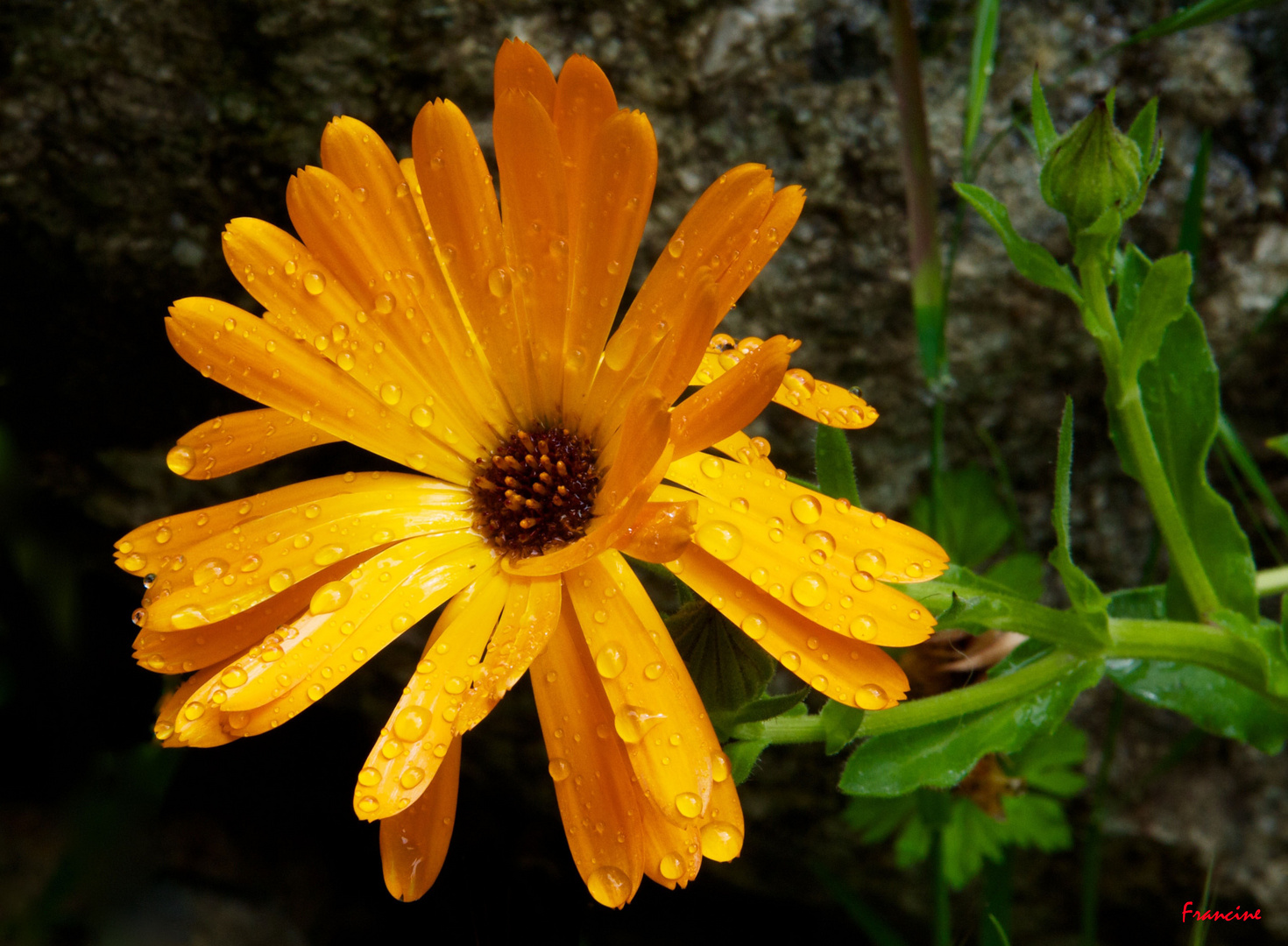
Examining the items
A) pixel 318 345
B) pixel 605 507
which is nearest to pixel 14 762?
pixel 318 345

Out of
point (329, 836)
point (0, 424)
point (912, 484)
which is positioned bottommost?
point (329, 836)

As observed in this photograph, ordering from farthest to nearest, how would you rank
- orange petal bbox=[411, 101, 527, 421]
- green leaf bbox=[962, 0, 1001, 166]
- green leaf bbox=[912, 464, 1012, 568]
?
green leaf bbox=[912, 464, 1012, 568] < green leaf bbox=[962, 0, 1001, 166] < orange petal bbox=[411, 101, 527, 421]

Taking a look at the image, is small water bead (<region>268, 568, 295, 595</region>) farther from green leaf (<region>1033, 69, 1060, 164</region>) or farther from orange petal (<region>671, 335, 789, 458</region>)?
green leaf (<region>1033, 69, 1060, 164</region>)

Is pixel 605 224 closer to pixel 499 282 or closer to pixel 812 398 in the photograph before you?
pixel 499 282

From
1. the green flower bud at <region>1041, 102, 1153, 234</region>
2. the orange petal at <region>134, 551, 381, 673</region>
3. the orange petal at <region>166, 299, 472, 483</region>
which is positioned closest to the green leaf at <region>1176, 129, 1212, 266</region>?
the green flower bud at <region>1041, 102, 1153, 234</region>

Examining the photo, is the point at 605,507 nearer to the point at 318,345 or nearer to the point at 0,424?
the point at 318,345

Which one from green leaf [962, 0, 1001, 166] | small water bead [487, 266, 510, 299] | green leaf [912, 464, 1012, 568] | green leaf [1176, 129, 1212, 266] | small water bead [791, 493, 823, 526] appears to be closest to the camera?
small water bead [791, 493, 823, 526]
